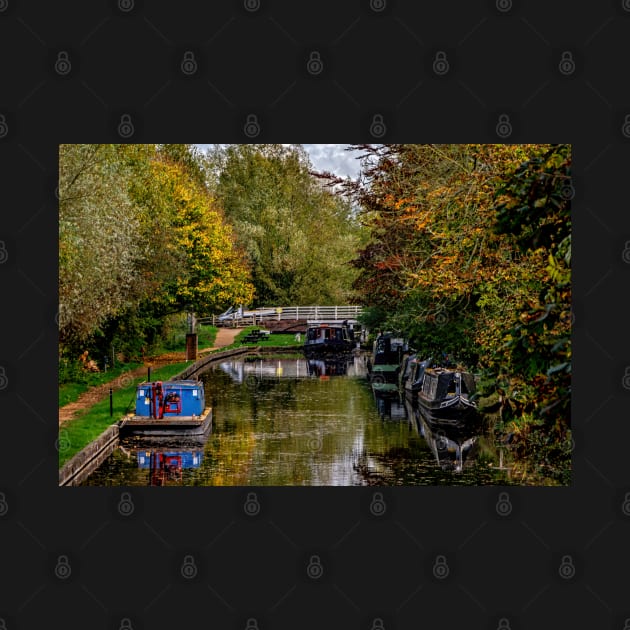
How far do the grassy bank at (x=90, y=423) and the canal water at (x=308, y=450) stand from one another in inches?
24.6

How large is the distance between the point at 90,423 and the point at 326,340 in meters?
29.2

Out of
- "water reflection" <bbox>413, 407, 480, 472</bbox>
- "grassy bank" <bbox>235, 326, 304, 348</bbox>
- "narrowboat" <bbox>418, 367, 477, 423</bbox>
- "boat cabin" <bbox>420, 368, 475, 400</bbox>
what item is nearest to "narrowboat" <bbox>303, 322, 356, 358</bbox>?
"grassy bank" <bbox>235, 326, 304, 348</bbox>

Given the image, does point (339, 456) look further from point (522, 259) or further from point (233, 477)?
point (522, 259)

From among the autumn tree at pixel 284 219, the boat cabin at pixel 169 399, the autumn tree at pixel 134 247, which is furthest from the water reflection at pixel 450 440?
the autumn tree at pixel 284 219

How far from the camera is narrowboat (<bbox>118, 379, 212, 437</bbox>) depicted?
21.6 m

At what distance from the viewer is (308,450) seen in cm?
2033

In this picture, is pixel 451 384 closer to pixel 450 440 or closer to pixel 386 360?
pixel 450 440

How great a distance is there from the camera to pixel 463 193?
1213 centimetres

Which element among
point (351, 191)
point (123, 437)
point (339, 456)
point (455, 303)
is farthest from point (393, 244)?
point (123, 437)

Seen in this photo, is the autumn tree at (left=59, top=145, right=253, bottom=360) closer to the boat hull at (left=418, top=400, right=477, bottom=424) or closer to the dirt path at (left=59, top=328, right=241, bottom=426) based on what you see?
the dirt path at (left=59, top=328, right=241, bottom=426)

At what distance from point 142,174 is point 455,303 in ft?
44.6

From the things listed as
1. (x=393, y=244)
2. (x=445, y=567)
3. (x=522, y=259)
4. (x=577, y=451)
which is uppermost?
(x=393, y=244)

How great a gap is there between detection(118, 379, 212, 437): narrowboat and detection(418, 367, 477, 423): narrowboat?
18.7 feet

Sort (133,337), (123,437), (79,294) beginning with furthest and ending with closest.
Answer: (133,337), (123,437), (79,294)
